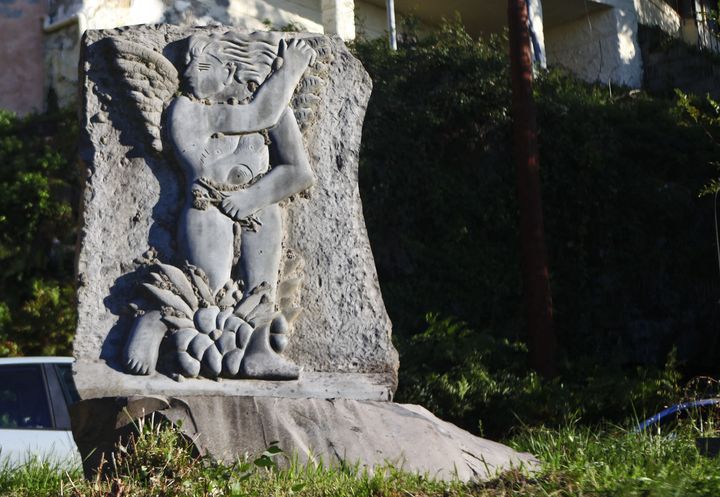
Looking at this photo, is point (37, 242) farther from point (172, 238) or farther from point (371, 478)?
point (371, 478)

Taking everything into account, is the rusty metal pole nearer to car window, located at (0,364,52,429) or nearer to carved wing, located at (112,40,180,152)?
car window, located at (0,364,52,429)

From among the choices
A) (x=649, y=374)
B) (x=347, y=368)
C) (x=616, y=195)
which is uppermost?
(x=616, y=195)

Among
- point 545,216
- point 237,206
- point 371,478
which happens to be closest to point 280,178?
point 237,206

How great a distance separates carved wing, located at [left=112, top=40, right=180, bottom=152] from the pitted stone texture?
0.23 feet

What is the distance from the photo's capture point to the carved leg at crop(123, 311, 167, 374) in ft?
16.2

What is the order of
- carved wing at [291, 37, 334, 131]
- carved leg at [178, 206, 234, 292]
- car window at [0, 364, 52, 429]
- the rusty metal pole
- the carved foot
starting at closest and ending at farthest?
1. the carved foot
2. carved leg at [178, 206, 234, 292]
3. carved wing at [291, 37, 334, 131]
4. car window at [0, 364, 52, 429]
5. the rusty metal pole

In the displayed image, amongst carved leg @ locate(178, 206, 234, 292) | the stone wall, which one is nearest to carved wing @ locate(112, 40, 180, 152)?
carved leg @ locate(178, 206, 234, 292)

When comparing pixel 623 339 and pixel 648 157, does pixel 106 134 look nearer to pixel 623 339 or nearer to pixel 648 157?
pixel 623 339

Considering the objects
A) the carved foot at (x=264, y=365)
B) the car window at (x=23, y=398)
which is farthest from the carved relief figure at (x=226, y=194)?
the car window at (x=23, y=398)

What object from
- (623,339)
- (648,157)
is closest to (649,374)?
(623,339)

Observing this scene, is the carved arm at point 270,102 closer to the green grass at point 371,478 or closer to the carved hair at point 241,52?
the carved hair at point 241,52

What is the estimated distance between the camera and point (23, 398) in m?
7.28

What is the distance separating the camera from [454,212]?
37.9 feet

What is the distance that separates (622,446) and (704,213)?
7.70 metres
